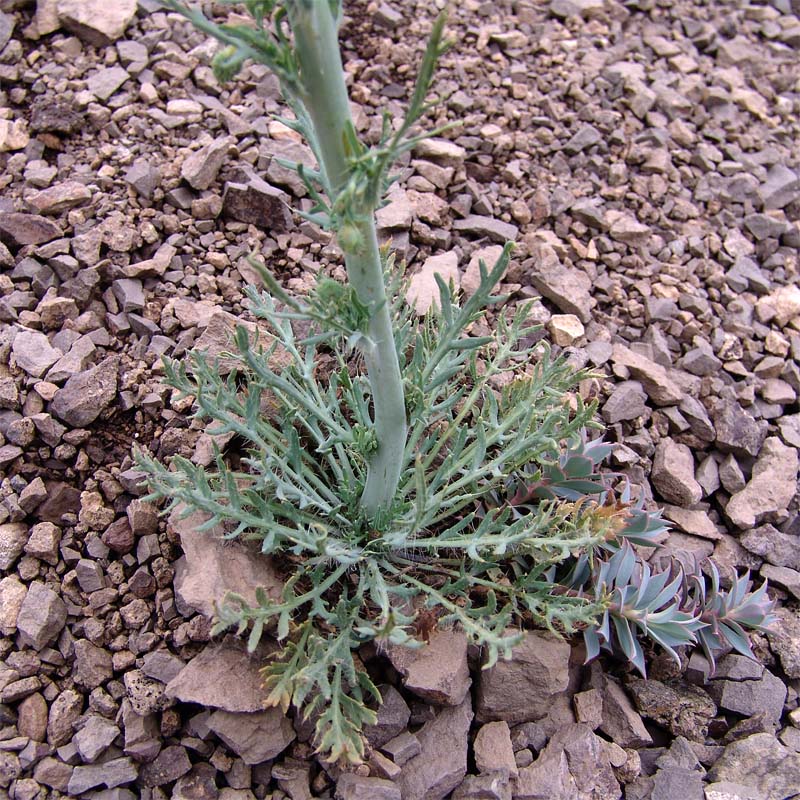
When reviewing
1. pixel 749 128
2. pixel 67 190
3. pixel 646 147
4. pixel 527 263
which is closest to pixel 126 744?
pixel 67 190

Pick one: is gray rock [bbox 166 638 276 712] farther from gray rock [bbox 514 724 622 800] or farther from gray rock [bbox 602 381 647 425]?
gray rock [bbox 602 381 647 425]

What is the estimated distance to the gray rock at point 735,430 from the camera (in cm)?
313

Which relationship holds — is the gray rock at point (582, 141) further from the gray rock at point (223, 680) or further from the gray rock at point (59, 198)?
the gray rock at point (223, 680)

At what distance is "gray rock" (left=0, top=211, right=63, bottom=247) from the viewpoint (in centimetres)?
311

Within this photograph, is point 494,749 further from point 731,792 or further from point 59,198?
point 59,198

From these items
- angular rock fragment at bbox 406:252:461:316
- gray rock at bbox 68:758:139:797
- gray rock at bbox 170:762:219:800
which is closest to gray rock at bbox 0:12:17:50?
angular rock fragment at bbox 406:252:461:316

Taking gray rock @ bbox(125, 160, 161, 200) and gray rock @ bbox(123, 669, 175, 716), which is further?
gray rock @ bbox(125, 160, 161, 200)

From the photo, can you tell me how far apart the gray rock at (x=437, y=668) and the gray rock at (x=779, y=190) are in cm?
294

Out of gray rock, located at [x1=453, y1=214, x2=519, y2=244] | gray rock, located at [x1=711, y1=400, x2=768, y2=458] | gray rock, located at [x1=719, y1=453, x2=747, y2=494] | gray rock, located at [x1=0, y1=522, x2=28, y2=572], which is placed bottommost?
gray rock, located at [x1=0, y1=522, x2=28, y2=572]

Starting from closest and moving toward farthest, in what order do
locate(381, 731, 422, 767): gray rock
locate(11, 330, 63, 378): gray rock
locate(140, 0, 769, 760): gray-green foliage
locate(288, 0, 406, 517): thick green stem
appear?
locate(288, 0, 406, 517): thick green stem < locate(140, 0, 769, 760): gray-green foliage < locate(381, 731, 422, 767): gray rock < locate(11, 330, 63, 378): gray rock

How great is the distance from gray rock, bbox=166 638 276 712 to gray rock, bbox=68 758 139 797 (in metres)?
0.23

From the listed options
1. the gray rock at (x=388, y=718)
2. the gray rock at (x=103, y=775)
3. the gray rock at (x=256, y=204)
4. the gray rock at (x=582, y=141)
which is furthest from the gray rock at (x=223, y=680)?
the gray rock at (x=582, y=141)

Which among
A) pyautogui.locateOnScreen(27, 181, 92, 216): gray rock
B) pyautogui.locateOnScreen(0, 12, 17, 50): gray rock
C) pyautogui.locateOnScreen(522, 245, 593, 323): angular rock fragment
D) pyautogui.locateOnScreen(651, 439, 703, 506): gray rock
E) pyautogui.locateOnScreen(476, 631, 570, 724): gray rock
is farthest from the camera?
pyautogui.locateOnScreen(0, 12, 17, 50): gray rock

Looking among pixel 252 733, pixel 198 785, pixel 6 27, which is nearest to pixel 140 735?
pixel 198 785
